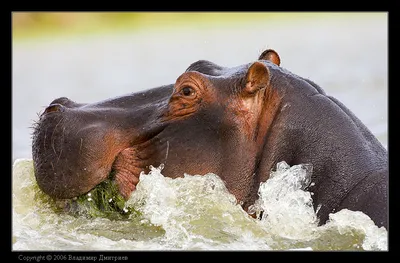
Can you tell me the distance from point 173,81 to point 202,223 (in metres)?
11.0

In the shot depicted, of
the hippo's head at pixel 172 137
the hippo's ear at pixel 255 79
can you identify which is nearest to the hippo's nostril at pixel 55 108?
the hippo's head at pixel 172 137

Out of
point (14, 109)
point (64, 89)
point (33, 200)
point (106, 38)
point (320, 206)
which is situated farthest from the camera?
point (106, 38)

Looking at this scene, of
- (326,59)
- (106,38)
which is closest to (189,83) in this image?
(326,59)

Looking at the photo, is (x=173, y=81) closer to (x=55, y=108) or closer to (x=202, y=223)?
(x=55, y=108)

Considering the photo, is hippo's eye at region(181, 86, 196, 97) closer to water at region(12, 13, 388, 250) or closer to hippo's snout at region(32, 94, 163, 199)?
hippo's snout at region(32, 94, 163, 199)

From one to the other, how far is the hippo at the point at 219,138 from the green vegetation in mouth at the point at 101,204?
0.22 feet

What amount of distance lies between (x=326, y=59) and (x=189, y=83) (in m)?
12.8

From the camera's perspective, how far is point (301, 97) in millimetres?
5441

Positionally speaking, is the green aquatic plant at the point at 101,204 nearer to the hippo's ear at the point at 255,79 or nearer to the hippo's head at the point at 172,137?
the hippo's head at the point at 172,137

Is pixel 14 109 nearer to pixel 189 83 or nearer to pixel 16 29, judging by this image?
pixel 16 29

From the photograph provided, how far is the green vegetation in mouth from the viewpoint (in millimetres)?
5531

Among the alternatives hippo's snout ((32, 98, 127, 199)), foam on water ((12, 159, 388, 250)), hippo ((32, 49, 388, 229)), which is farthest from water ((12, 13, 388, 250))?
hippo's snout ((32, 98, 127, 199))

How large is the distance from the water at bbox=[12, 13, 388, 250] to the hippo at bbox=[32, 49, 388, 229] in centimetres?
11
